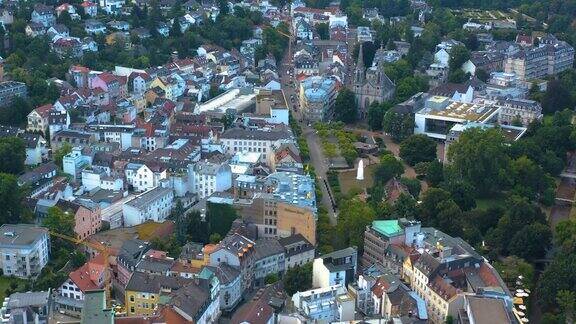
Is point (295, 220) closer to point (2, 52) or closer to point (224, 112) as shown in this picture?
point (224, 112)

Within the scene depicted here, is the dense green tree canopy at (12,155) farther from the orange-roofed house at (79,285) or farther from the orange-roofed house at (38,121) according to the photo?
the orange-roofed house at (79,285)

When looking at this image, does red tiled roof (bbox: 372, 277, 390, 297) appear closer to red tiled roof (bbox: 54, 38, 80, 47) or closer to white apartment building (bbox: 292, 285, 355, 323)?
white apartment building (bbox: 292, 285, 355, 323)

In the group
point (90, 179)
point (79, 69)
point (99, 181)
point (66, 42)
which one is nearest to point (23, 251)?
point (99, 181)

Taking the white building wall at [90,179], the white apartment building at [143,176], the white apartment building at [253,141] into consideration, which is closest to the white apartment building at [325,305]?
the white apartment building at [143,176]

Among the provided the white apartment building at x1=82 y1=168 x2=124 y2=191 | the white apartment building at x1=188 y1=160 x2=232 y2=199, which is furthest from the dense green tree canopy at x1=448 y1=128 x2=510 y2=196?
the white apartment building at x1=82 y1=168 x2=124 y2=191

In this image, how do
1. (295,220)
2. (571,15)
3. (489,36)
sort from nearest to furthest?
(295,220) < (489,36) < (571,15)

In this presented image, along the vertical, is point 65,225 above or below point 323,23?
below

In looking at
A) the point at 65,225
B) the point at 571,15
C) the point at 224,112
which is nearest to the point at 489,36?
the point at 571,15
